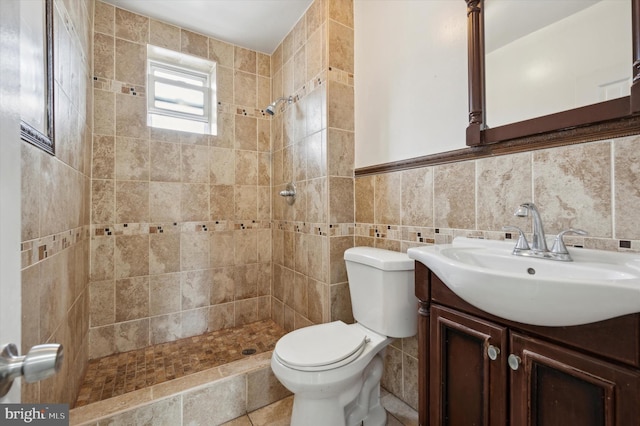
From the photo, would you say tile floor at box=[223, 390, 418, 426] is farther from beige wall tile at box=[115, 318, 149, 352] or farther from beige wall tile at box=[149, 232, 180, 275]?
beige wall tile at box=[149, 232, 180, 275]

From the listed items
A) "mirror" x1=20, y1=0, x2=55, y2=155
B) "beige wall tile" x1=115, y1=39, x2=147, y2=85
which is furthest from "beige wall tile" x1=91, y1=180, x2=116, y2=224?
"mirror" x1=20, y1=0, x2=55, y2=155

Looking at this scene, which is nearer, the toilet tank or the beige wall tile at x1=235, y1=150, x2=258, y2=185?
the toilet tank

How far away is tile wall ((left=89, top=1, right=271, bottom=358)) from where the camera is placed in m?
1.86

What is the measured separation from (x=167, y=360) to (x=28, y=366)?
5.70 ft

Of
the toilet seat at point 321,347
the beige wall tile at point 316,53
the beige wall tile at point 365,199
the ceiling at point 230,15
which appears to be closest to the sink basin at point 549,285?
the toilet seat at point 321,347

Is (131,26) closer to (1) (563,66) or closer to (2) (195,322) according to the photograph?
(2) (195,322)

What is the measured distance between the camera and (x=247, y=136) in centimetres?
236

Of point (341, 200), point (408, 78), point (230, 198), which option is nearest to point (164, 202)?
point (230, 198)

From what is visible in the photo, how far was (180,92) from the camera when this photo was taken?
220 cm

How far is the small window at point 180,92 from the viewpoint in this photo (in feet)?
6.84

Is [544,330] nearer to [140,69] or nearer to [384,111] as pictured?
[384,111]

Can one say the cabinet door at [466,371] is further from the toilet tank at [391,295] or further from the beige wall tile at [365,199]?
the beige wall tile at [365,199]

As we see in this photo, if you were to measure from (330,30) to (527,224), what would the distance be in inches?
60.4

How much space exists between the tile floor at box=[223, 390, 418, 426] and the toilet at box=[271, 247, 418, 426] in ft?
0.31
